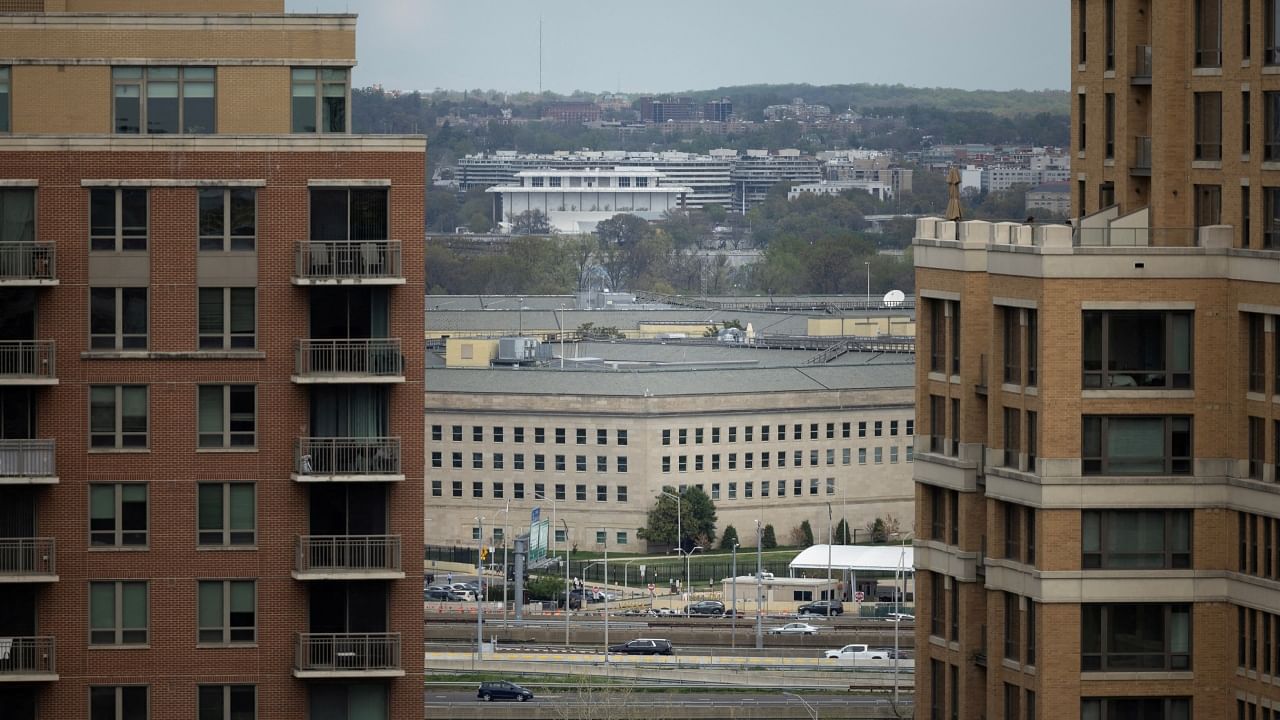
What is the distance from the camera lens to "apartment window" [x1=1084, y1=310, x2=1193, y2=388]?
65.8 m

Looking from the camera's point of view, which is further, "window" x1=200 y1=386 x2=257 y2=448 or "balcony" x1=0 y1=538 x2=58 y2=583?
"window" x1=200 y1=386 x2=257 y2=448

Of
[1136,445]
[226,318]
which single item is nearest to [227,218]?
[226,318]

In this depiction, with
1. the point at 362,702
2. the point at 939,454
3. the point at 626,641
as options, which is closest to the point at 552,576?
the point at 626,641

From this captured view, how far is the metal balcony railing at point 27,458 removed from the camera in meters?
58.7

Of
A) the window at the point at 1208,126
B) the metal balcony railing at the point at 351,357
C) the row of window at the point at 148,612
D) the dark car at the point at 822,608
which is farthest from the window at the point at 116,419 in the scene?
the dark car at the point at 822,608

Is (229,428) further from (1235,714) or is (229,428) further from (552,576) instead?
(552,576)

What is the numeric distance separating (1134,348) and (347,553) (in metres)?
18.5

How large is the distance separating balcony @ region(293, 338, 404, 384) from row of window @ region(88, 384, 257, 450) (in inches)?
50.1

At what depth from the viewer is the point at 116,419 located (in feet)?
194

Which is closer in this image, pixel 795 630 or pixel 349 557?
pixel 349 557

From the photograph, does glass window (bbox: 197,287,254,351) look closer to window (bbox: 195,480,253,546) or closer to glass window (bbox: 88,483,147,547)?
window (bbox: 195,480,253,546)

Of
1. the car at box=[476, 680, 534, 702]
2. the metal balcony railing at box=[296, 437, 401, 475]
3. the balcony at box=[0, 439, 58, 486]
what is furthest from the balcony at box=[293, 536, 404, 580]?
the car at box=[476, 680, 534, 702]

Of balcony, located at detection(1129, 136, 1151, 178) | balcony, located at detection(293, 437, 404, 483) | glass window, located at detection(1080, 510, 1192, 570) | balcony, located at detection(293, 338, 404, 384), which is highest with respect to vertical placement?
balcony, located at detection(1129, 136, 1151, 178)

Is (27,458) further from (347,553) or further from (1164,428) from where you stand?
(1164,428)
